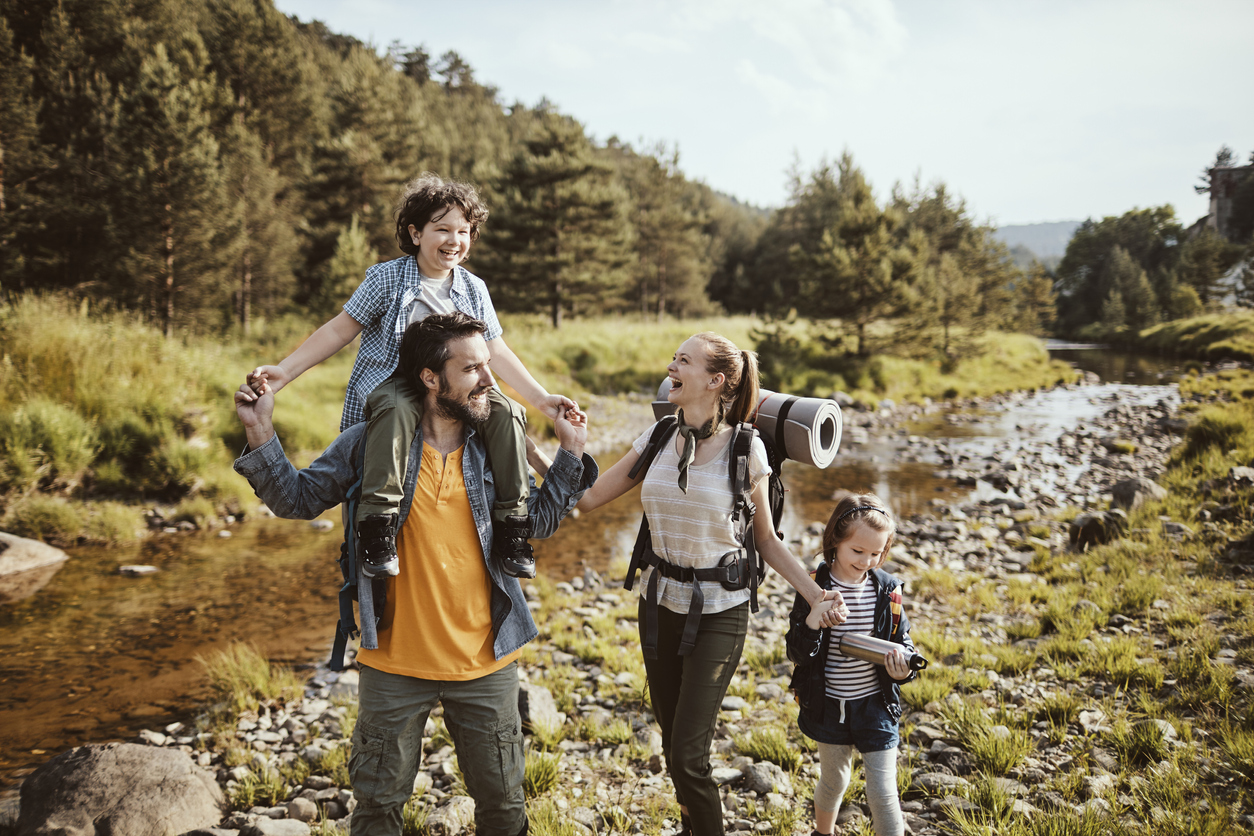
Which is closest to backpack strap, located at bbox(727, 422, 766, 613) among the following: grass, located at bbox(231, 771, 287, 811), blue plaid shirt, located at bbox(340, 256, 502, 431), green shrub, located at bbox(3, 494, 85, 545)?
blue plaid shirt, located at bbox(340, 256, 502, 431)

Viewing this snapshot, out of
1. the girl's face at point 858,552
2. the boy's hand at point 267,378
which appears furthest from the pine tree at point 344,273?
the girl's face at point 858,552

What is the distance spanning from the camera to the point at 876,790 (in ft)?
9.25

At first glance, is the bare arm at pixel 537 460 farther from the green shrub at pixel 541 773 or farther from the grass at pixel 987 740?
the grass at pixel 987 740

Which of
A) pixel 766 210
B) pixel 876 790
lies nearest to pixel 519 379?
pixel 876 790

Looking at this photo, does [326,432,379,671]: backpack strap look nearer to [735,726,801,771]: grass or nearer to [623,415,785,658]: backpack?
[623,415,785,658]: backpack

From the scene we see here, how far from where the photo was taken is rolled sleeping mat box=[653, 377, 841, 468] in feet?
9.95

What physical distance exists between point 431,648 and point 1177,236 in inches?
3924

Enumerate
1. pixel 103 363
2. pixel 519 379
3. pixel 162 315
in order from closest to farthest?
pixel 519 379 → pixel 103 363 → pixel 162 315

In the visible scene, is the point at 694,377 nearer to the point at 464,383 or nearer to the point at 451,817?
the point at 464,383

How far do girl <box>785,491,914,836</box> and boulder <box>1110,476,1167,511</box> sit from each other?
8.65m

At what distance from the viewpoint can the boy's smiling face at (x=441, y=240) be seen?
9.80ft

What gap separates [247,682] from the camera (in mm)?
5797

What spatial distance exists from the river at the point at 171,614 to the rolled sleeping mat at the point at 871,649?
230 inches

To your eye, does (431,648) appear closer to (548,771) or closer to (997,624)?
(548,771)
